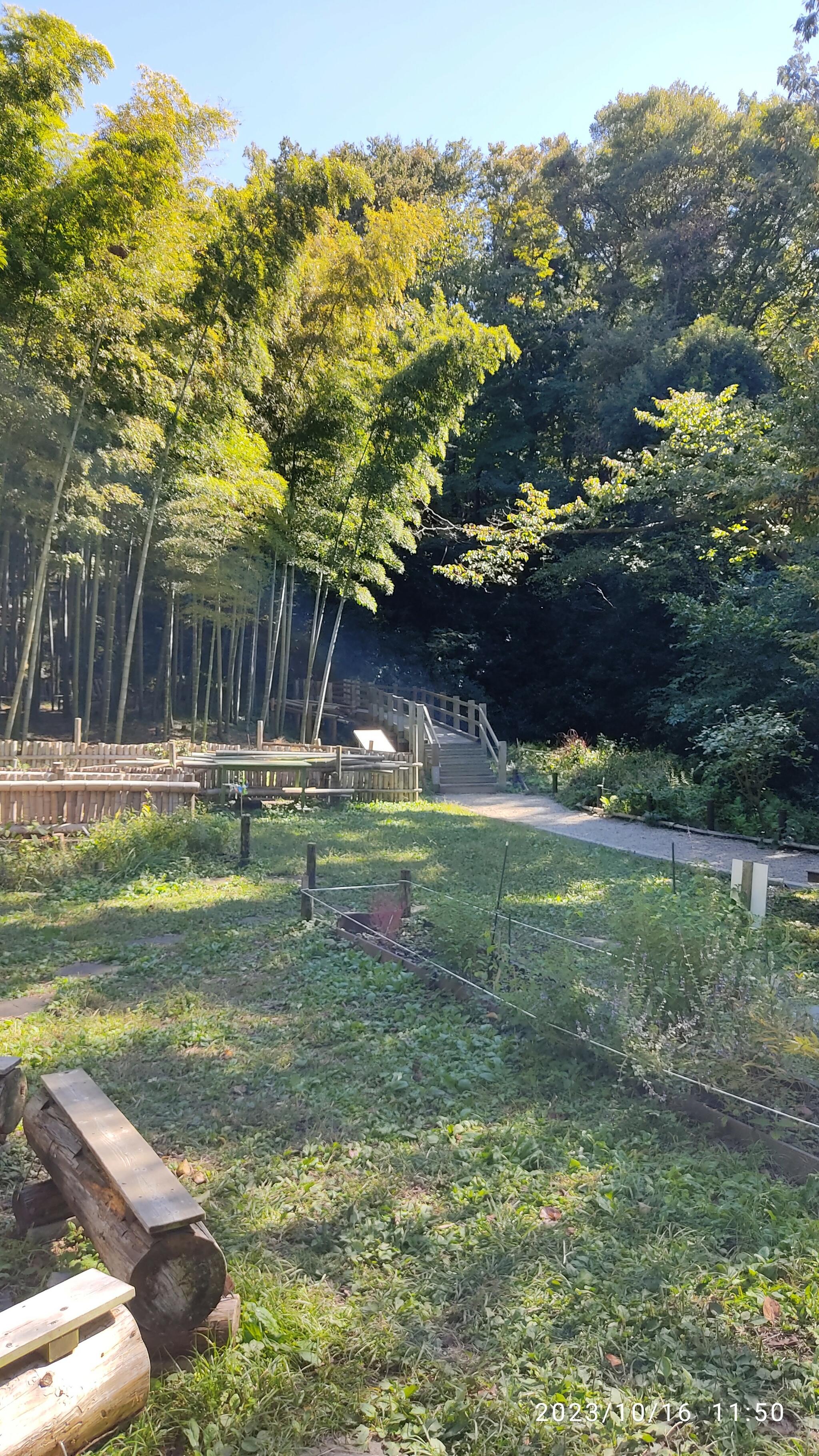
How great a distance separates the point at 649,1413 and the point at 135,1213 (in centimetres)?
131

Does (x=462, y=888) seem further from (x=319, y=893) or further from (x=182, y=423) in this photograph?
(x=182, y=423)

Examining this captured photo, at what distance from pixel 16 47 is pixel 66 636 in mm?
13828

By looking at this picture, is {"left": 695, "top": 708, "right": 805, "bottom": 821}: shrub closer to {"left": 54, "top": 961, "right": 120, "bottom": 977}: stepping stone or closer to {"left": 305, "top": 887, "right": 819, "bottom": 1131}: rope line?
{"left": 305, "top": 887, "right": 819, "bottom": 1131}: rope line

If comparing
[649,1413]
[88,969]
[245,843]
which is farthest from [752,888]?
[245,843]

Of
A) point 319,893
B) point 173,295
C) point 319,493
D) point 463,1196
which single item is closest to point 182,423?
point 173,295

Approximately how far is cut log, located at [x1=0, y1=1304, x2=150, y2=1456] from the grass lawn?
15cm

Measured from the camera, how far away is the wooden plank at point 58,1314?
5.58ft

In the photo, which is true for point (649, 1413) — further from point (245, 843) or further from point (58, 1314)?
point (245, 843)

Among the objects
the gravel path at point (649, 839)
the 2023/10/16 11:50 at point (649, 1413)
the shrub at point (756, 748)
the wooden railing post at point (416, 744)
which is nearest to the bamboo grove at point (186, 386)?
the wooden railing post at point (416, 744)

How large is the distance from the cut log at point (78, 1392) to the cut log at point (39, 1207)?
85 cm

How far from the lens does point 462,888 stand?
283 inches

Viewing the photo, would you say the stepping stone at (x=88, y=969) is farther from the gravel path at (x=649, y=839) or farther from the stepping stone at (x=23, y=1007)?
the gravel path at (x=649, y=839)

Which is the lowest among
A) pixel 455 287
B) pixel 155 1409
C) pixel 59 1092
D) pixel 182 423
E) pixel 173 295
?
pixel 155 1409

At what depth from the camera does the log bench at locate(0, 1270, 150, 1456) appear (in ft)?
5.45
